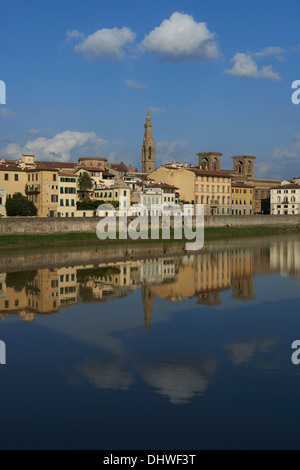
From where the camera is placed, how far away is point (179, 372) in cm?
1430

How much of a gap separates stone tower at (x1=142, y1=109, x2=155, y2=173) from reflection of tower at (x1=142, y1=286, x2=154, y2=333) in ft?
519

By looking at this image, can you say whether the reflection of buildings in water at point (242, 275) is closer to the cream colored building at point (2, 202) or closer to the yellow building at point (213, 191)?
the cream colored building at point (2, 202)

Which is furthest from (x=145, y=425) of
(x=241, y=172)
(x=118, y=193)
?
(x=241, y=172)

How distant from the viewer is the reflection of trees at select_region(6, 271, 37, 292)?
30142mm

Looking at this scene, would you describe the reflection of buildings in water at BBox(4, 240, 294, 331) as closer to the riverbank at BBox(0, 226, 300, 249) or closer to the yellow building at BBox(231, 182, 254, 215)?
the riverbank at BBox(0, 226, 300, 249)

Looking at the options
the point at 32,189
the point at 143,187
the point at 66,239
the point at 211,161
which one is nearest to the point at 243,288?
the point at 66,239

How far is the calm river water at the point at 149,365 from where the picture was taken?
11.0m

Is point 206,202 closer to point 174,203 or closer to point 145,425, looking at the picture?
point 174,203

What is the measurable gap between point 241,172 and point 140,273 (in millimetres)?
124293

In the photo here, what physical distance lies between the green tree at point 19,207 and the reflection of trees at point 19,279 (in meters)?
30.2

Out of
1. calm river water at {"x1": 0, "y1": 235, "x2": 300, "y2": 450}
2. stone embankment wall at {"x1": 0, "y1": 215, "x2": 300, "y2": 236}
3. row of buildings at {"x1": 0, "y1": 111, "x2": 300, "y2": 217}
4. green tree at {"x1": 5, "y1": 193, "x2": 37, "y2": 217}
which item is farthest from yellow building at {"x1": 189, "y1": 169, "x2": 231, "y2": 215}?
calm river water at {"x1": 0, "y1": 235, "x2": 300, "y2": 450}

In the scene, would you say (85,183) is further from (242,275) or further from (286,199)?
(286,199)

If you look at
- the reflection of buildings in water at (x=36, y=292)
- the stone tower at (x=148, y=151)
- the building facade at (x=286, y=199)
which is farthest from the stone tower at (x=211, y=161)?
the reflection of buildings in water at (x=36, y=292)
